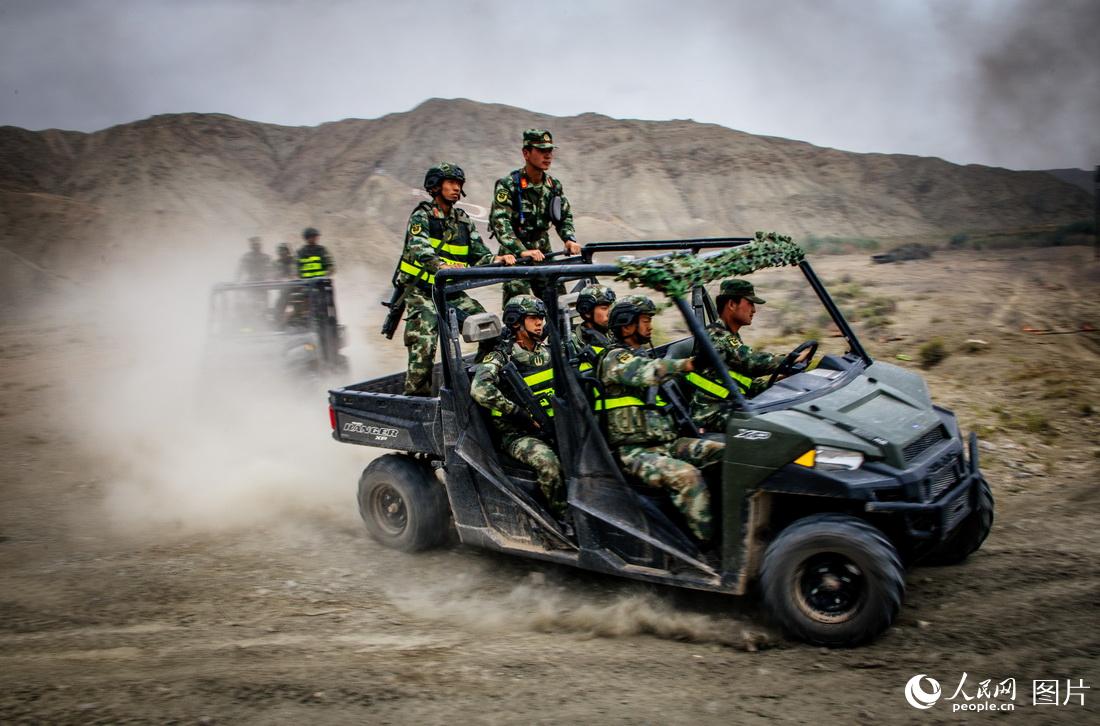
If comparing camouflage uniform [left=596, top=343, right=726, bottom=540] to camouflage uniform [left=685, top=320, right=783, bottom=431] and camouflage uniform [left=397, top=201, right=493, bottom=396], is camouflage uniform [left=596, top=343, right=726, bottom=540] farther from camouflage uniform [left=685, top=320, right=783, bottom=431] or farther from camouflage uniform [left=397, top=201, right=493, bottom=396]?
camouflage uniform [left=397, top=201, right=493, bottom=396]

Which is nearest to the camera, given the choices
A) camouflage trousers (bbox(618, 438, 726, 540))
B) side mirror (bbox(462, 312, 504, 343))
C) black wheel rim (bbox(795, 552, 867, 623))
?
black wheel rim (bbox(795, 552, 867, 623))

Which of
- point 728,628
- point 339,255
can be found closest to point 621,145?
point 339,255

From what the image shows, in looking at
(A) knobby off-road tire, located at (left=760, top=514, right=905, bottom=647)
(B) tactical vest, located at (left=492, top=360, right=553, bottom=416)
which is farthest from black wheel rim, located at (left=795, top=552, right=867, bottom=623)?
(B) tactical vest, located at (left=492, top=360, right=553, bottom=416)

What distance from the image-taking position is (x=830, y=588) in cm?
430

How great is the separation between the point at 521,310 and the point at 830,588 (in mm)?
2389

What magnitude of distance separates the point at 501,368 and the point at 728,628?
2.00 metres

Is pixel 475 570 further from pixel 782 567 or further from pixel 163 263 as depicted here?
pixel 163 263

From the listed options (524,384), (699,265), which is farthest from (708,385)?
(524,384)

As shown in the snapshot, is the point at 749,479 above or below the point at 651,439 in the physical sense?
below

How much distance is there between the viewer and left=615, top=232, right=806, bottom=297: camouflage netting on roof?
443cm

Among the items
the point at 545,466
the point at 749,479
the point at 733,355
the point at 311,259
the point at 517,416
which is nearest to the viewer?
the point at 749,479

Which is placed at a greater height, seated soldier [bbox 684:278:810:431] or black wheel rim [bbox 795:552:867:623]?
seated soldier [bbox 684:278:810:431]

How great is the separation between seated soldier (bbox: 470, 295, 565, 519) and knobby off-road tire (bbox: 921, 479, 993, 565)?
227 centimetres

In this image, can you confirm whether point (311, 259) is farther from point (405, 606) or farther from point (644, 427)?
point (644, 427)
